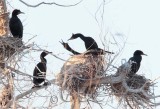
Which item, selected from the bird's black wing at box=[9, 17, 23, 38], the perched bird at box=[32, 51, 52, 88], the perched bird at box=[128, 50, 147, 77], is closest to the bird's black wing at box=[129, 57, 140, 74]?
the perched bird at box=[128, 50, 147, 77]

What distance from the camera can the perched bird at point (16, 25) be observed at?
17312 mm

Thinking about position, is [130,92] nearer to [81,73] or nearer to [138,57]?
[81,73]

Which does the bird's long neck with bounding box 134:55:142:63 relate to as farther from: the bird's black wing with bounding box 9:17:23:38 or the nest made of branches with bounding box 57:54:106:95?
the bird's black wing with bounding box 9:17:23:38

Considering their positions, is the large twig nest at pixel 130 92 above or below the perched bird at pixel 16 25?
below

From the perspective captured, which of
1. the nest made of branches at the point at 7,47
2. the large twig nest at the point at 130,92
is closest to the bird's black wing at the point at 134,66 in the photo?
the large twig nest at the point at 130,92

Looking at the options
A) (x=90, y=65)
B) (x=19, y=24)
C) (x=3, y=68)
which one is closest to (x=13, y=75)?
(x=3, y=68)

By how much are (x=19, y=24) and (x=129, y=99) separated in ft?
11.3

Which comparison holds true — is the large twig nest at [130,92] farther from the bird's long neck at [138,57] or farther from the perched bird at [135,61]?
the bird's long neck at [138,57]

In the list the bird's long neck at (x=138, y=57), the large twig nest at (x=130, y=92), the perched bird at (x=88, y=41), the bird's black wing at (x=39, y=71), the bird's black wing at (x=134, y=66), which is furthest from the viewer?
the bird's long neck at (x=138, y=57)

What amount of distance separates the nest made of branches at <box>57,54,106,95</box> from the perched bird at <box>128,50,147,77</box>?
0.72 meters

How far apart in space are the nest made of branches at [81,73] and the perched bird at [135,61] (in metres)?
0.72

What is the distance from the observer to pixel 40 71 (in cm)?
1537

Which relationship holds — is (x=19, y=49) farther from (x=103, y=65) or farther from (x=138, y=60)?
(x=138, y=60)

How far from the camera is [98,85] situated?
595 inches
